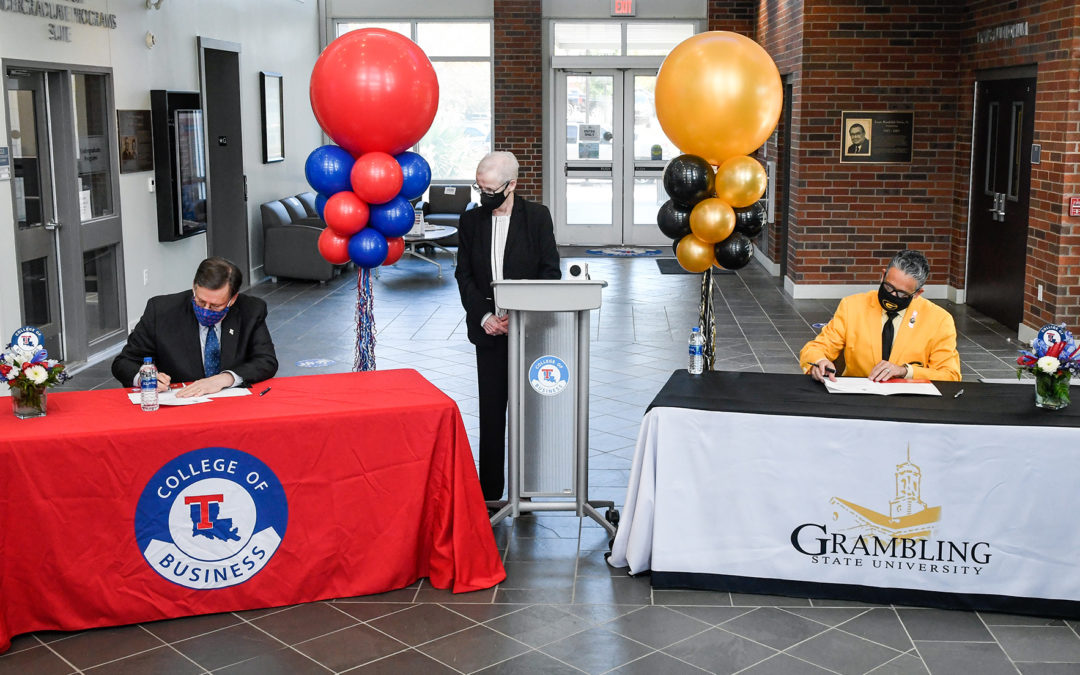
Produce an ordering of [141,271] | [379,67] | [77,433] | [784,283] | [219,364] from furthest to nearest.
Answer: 1. [784,283]
2. [141,271]
3. [379,67]
4. [219,364]
5. [77,433]

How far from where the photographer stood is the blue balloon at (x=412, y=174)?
16.1 feet

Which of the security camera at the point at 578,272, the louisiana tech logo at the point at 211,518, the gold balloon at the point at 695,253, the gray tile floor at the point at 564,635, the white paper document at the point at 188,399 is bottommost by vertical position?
the gray tile floor at the point at 564,635

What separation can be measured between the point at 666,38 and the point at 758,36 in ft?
5.15

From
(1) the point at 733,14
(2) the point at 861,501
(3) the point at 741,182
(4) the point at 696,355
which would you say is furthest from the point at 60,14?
(1) the point at 733,14

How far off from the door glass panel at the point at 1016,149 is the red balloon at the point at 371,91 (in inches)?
235

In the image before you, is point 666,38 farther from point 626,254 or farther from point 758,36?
point 626,254

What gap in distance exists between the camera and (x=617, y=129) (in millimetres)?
14773

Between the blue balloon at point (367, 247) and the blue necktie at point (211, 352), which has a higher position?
the blue balloon at point (367, 247)

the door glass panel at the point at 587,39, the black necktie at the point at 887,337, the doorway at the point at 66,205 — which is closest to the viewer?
the black necktie at the point at 887,337

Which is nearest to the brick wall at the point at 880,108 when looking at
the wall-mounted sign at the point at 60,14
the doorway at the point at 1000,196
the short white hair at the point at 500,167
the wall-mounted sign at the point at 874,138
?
the wall-mounted sign at the point at 874,138

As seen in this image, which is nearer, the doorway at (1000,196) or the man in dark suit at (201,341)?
the man in dark suit at (201,341)

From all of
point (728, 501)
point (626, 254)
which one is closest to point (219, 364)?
point (728, 501)

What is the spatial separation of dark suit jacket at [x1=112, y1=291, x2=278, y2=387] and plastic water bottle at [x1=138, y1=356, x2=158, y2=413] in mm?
331

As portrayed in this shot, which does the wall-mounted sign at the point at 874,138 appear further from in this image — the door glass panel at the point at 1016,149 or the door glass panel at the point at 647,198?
the door glass panel at the point at 647,198
